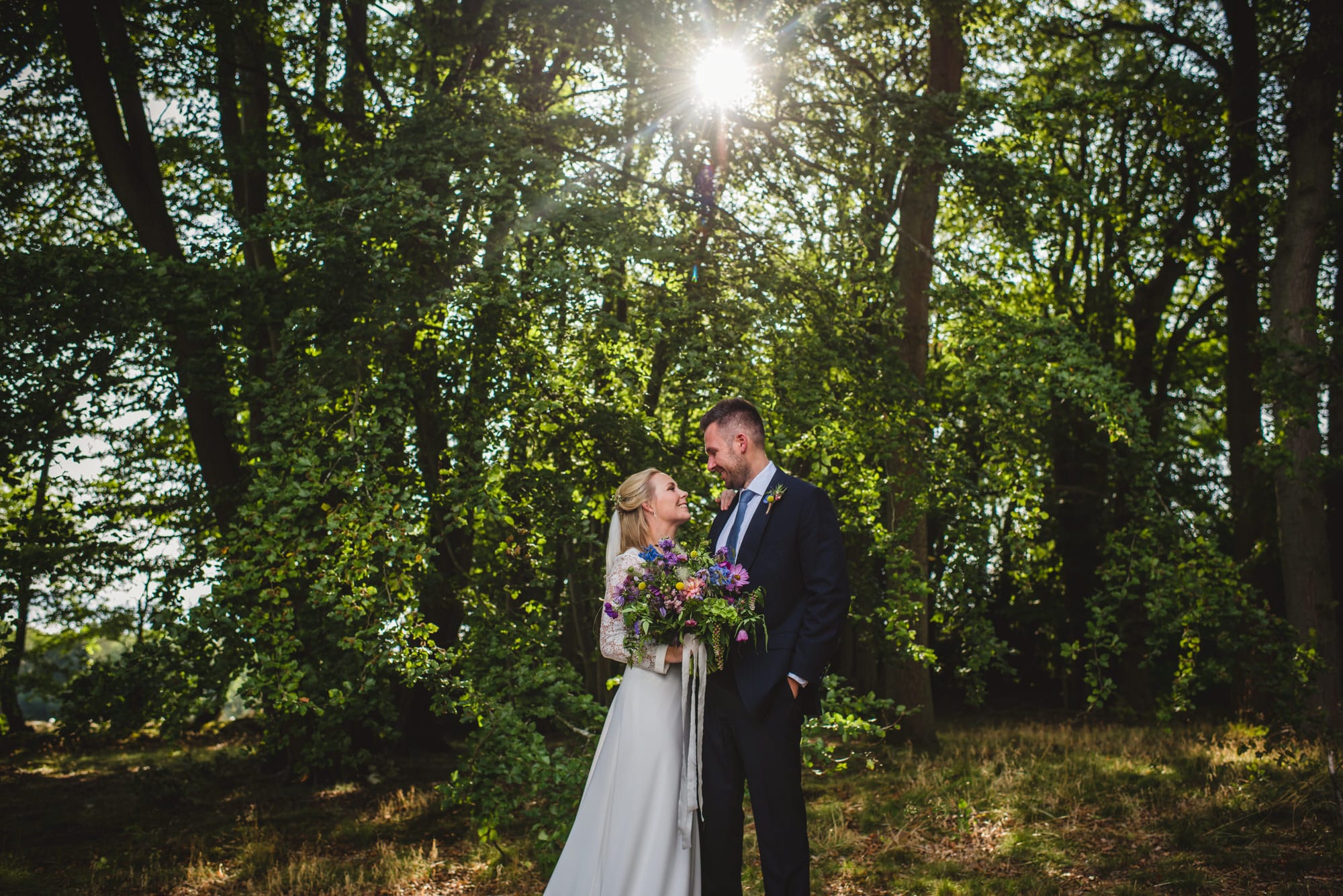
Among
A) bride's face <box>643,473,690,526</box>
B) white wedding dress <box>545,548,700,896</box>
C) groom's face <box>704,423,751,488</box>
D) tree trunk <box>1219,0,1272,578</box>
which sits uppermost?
tree trunk <box>1219,0,1272,578</box>

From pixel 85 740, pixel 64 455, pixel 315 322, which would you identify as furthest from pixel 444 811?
pixel 315 322

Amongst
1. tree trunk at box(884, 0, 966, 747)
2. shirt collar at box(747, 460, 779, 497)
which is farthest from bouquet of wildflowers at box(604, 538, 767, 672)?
tree trunk at box(884, 0, 966, 747)

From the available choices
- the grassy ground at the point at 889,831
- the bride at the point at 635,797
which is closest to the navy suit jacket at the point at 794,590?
the bride at the point at 635,797

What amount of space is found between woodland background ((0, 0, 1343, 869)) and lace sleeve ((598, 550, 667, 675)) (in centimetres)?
103

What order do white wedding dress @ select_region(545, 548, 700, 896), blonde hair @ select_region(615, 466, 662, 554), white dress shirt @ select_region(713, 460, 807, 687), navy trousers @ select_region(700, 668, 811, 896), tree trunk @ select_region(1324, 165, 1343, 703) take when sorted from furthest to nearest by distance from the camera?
tree trunk @ select_region(1324, 165, 1343, 703) < blonde hair @ select_region(615, 466, 662, 554) < white dress shirt @ select_region(713, 460, 807, 687) < white wedding dress @ select_region(545, 548, 700, 896) < navy trousers @ select_region(700, 668, 811, 896)

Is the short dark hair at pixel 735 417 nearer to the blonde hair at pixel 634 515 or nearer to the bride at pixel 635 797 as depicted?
the blonde hair at pixel 634 515

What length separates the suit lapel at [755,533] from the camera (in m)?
4.05

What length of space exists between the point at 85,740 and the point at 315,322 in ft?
9.06

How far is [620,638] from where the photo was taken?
4.10 meters

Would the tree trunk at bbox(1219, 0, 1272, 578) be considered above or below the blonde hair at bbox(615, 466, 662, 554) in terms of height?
above

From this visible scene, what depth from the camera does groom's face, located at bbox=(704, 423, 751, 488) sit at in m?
4.22

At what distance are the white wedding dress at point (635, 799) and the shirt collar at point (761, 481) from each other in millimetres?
629

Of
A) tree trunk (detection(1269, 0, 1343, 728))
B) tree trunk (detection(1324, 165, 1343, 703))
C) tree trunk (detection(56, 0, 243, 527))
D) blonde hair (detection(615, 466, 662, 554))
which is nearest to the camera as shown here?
blonde hair (detection(615, 466, 662, 554))

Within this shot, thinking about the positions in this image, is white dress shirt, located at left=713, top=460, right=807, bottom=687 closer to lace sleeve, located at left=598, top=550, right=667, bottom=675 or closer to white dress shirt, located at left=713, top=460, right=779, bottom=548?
white dress shirt, located at left=713, top=460, right=779, bottom=548
